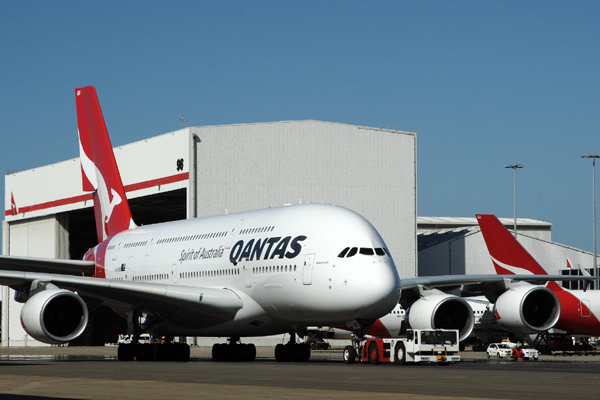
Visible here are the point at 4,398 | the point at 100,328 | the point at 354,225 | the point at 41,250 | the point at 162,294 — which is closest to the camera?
the point at 4,398

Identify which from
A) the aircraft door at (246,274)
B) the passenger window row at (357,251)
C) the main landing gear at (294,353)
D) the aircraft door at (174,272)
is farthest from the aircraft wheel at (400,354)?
the aircraft door at (174,272)

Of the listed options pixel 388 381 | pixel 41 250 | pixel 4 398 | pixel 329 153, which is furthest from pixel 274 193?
pixel 4 398

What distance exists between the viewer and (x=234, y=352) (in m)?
28.0

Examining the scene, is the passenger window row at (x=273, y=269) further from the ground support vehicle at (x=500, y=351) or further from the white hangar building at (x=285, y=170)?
the white hangar building at (x=285, y=170)

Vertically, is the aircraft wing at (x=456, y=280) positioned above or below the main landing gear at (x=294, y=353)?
above

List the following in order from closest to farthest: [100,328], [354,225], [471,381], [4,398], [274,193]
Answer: [4,398], [471,381], [354,225], [274,193], [100,328]

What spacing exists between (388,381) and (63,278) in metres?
12.9

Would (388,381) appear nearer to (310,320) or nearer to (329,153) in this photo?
(310,320)

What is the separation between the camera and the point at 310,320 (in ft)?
74.8

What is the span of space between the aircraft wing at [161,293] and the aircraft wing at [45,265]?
130 inches

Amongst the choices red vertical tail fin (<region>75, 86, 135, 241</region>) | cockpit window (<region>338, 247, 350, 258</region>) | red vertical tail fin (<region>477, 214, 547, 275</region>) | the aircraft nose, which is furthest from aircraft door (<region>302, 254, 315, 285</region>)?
red vertical tail fin (<region>477, 214, 547, 275</region>)

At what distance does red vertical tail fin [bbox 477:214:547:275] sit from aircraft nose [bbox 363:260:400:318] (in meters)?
18.0

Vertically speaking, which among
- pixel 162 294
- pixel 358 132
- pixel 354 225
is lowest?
pixel 162 294

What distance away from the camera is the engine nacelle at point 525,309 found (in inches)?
1013
